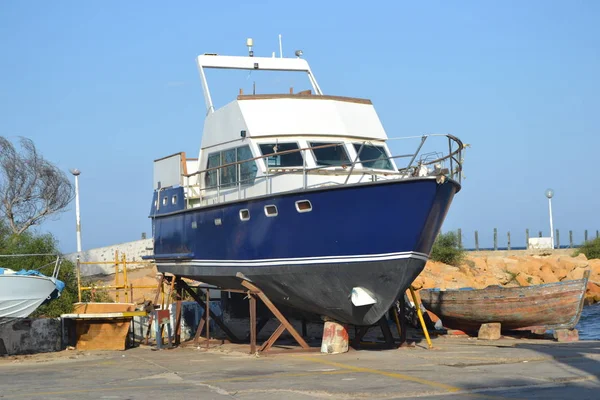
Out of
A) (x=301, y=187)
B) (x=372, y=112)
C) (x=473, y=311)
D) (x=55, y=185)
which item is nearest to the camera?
(x=301, y=187)

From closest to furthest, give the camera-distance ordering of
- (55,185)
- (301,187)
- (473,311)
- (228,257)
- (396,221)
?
1. (396,221)
2. (301,187)
3. (228,257)
4. (473,311)
5. (55,185)

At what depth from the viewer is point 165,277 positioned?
17828 mm

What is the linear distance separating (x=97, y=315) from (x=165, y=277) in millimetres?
1971

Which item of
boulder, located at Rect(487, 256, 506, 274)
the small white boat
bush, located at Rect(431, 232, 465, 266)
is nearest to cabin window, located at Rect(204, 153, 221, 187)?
the small white boat

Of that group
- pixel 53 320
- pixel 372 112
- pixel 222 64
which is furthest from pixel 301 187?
pixel 53 320

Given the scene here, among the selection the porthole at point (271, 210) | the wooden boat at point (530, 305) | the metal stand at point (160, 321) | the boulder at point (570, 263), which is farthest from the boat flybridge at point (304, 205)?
the boulder at point (570, 263)

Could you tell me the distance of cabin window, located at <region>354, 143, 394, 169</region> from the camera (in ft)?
Result: 49.6

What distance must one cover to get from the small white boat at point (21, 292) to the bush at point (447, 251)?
2213 cm

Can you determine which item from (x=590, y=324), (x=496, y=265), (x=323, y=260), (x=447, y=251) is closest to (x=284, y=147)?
(x=323, y=260)

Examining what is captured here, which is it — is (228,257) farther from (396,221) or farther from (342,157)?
(396,221)

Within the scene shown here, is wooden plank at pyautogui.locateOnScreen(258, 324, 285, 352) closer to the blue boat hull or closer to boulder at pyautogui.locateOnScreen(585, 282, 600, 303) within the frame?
the blue boat hull

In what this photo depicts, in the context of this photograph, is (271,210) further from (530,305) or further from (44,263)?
(44,263)

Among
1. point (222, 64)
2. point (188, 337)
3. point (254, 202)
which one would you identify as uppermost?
point (222, 64)

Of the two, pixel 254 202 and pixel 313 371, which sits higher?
pixel 254 202
